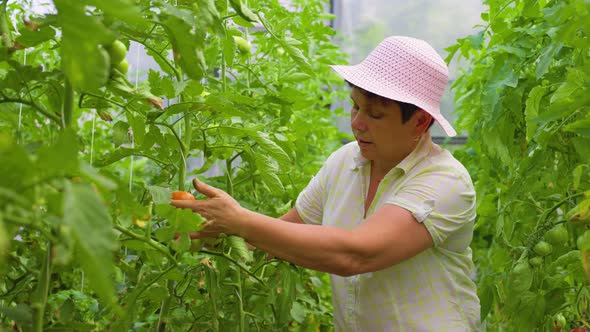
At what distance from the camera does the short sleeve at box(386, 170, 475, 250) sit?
163 cm

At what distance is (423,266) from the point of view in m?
1.72

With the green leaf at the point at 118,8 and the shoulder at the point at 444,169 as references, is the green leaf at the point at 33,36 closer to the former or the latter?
the green leaf at the point at 118,8

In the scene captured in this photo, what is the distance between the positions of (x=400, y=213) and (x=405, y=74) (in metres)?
0.31

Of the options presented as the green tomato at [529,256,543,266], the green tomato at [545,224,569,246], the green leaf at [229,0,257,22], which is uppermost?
the green leaf at [229,0,257,22]

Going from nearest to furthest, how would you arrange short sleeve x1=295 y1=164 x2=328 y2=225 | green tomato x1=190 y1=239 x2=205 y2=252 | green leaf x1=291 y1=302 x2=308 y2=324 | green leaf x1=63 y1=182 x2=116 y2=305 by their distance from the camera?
1. green leaf x1=63 y1=182 x2=116 y2=305
2. green tomato x1=190 y1=239 x2=205 y2=252
3. green leaf x1=291 y1=302 x2=308 y2=324
4. short sleeve x1=295 y1=164 x2=328 y2=225

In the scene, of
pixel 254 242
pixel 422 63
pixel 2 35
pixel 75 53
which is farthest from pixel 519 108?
pixel 75 53

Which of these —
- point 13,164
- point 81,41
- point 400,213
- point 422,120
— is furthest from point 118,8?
point 422,120

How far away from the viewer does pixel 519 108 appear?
6.25 ft

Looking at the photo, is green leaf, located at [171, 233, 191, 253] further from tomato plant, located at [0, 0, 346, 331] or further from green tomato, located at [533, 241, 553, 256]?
green tomato, located at [533, 241, 553, 256]

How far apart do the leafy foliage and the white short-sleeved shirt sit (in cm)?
9

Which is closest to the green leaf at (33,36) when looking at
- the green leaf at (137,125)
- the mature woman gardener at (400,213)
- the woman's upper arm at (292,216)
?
the green leaf at (137,125)

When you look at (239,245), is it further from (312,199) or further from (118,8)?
(118,8)

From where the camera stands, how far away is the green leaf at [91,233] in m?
0.57

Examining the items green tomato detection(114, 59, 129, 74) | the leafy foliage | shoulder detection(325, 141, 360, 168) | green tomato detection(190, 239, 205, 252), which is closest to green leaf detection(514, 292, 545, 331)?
the leafy foliage
